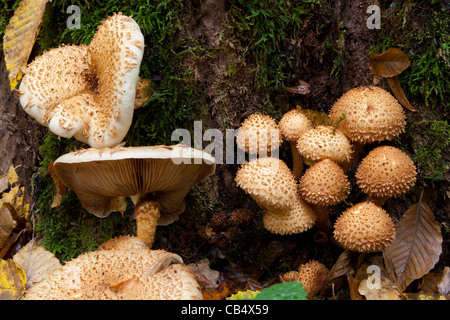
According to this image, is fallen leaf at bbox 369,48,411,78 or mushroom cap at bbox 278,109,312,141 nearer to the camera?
mushroom cap at bbox 278,109,312,141

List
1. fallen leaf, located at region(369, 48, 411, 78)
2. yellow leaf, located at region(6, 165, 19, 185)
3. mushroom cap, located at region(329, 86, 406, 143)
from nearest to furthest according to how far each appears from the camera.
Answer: mushroom cap, located at region(329, 86, 406, 143) → fallen leaf, located at region(369, 48, 411, 78) → yellow leaf, located at region(6, 165, 19, 185)

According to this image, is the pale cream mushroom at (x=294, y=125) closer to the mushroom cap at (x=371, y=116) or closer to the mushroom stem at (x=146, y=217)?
the mushroom cap at (x=371, y=116)

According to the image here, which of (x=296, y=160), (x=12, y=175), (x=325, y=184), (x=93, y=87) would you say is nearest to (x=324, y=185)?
(x=325, y=184)

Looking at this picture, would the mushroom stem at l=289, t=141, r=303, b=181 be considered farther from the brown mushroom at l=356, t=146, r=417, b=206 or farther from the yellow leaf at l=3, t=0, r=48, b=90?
the yellow leaf at l=3, t=0, r=48, b=90

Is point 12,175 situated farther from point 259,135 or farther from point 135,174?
point 259,135

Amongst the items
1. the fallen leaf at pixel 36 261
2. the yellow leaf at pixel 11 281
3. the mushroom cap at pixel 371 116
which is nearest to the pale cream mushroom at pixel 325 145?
the mushroom cap at pixel 371 116

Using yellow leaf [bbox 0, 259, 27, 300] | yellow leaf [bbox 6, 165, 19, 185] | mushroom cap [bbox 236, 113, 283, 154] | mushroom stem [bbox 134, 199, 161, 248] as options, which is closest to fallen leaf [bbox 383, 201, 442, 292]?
mushroom cap [bbox 236, 113, 283, 154]

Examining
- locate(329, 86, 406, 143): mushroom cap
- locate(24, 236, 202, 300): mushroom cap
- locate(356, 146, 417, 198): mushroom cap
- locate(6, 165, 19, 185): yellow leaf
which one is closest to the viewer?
locate(24, 236, 202, 300): mushroom cap
